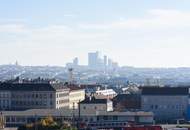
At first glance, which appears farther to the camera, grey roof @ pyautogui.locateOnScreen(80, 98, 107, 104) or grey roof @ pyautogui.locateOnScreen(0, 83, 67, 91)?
grey roof @ pyautogui.locateOnScreen(0, 83, 67, 91)

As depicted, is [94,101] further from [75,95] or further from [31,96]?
[75,95]

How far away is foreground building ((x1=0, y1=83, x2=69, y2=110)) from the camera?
49.4 meters

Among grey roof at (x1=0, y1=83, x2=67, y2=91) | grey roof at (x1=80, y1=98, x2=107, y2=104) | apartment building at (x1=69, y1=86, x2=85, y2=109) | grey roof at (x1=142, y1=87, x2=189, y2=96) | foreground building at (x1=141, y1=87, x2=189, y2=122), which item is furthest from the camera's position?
apartment building at (x1=69, y1=86, x2=85, y2=109)

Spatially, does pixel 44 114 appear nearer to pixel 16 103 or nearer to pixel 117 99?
pixel 16 103

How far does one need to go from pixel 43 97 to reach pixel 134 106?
23.0 feet

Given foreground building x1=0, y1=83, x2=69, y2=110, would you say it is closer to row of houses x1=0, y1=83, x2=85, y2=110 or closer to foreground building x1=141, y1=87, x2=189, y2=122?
row of houses x1=0, y1=83, x2=85, y2=110

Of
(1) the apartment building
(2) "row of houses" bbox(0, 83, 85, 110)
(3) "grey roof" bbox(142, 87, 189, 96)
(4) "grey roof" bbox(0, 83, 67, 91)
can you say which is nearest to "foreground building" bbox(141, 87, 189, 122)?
(3) "grey roof" bbox(142, 87, 189, 96)

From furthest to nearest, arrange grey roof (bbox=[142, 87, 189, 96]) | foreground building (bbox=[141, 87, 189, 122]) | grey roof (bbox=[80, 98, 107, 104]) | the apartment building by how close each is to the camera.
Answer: the apartment building < grey roof (bbox=[142, 87, 189, 96]) < foreground building (bbox=[141, 87, 189, 122]) < grey roof (bbox=[80, 98, 107, 104])

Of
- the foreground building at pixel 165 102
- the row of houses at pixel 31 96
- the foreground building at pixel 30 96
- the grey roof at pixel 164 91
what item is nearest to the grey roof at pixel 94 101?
the row of houses at pixel 31 96

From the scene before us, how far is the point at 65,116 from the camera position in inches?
1531

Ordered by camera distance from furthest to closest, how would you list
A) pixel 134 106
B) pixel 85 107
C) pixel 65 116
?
pixel 134 106
pixel 85 107
pixel 65 116

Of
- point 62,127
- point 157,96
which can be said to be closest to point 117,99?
point 157,96

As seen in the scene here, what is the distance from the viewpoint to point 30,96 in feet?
163

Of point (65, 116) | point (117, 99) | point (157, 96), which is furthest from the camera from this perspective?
point (117, 99)
